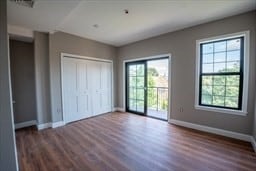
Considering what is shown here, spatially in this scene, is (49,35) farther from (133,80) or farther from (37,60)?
(133,80)

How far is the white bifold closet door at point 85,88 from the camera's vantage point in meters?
3.81

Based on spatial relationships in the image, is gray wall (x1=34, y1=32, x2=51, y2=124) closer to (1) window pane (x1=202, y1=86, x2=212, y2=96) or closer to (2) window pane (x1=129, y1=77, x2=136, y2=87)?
(2) window pane (x1=129, y1=77, x2=136, y2=87)

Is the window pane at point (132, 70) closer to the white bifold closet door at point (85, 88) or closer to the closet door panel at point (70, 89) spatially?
the white bifold closet door at point (85, 88)

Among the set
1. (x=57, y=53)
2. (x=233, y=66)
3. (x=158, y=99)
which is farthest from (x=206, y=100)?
(x=57, y=53)

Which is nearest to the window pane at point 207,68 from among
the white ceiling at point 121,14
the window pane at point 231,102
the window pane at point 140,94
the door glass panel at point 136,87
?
the window pane at point 231,102

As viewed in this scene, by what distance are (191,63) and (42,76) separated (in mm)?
3884

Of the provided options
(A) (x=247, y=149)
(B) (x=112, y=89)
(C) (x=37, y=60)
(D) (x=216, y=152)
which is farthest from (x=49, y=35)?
(A) (x=247, y=149)

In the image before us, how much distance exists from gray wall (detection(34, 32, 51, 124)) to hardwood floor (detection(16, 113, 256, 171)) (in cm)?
46

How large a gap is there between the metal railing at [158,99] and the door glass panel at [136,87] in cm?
36

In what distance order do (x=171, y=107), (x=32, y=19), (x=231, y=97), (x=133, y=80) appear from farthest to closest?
(x=133, y=80) < (x=171, y=107) < (x=231, y=97) < (x=32, y=19)

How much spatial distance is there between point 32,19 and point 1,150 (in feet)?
7.84

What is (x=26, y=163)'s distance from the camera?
2.04 meters

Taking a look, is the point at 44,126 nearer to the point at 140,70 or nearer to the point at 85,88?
the point at 85,88

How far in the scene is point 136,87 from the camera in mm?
4926
